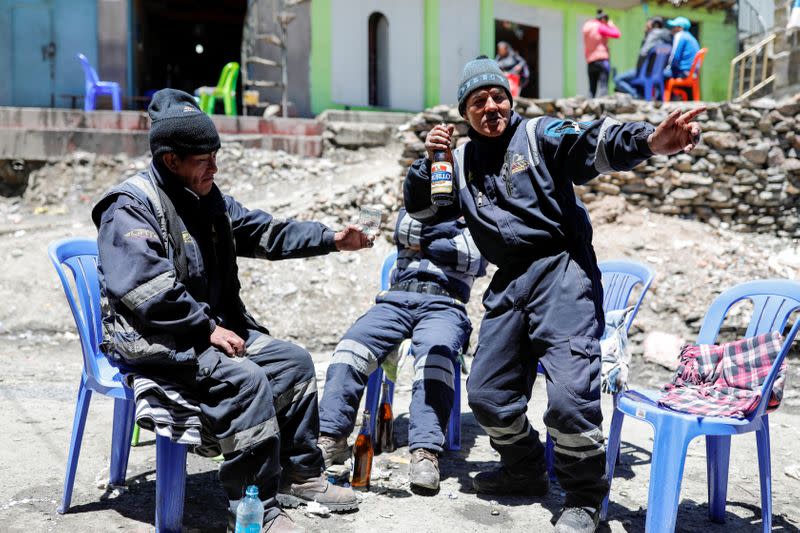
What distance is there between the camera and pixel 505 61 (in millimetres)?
13656

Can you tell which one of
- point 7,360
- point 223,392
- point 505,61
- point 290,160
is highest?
point 505,61

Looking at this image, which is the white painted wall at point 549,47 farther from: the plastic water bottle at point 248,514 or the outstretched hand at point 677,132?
the plastic water bottle at point 248,514

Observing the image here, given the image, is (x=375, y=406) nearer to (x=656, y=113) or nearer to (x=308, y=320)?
(x=308, y=320)

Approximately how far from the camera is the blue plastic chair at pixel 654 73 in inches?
488

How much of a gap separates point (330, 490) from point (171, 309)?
111 cm

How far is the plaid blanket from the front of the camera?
290 centimetres

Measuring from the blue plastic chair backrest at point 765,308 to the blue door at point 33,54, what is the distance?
13.1 m

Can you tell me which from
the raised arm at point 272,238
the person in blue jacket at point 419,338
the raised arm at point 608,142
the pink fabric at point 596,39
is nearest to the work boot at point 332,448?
the person in blue jacket at point 419,338

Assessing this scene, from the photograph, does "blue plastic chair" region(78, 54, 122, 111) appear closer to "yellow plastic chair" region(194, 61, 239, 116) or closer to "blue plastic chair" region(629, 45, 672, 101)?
"yellow plastic chair" region(194, 61, 239, 116)

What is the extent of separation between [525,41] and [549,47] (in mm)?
916

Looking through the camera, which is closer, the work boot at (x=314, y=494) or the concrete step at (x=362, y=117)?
the work boot at (x=314, y=494)

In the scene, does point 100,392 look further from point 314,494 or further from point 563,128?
point 563,128

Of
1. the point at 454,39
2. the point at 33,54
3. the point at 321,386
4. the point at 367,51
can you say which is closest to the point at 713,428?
the point at 321,386

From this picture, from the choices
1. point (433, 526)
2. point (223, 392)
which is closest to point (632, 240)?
point (433, 526)
